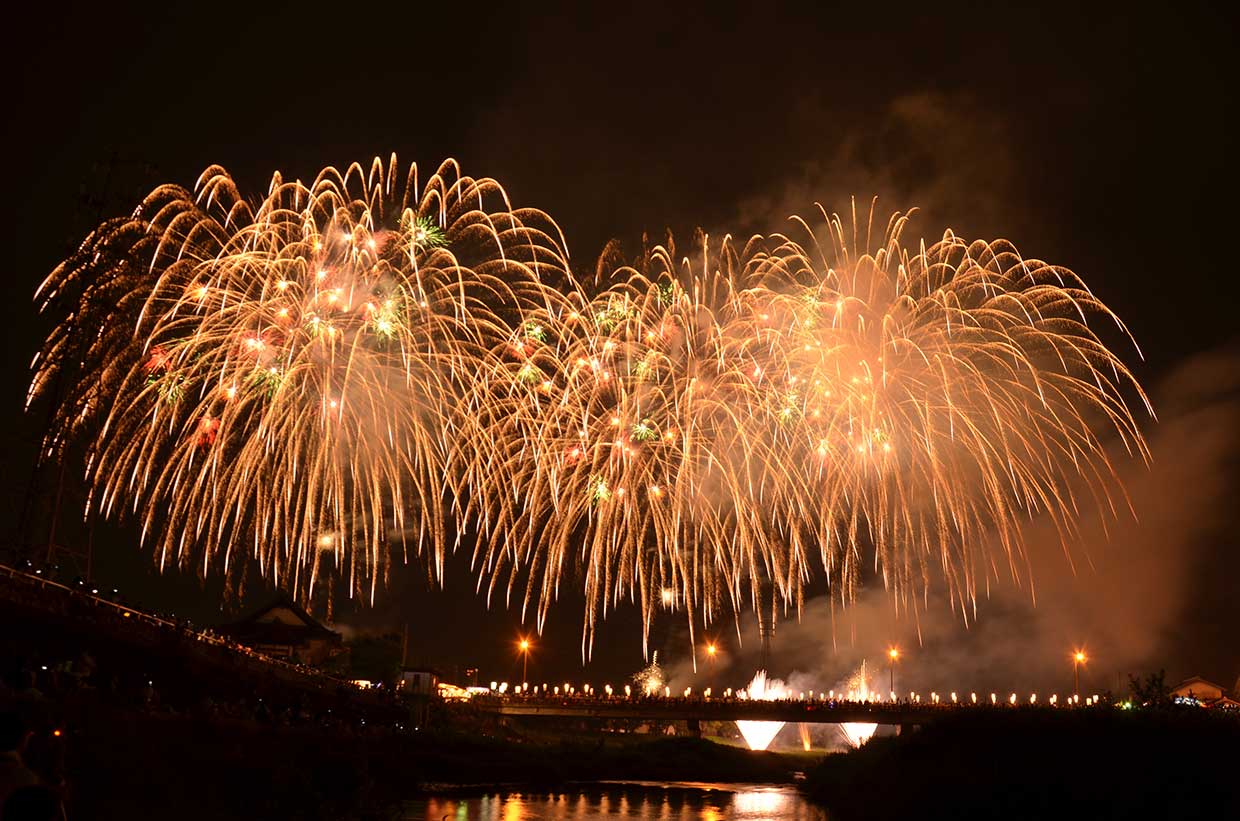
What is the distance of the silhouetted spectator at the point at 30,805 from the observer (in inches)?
328

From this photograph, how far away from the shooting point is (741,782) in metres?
85.8

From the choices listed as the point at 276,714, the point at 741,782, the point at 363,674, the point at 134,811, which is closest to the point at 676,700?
the point at 741,782

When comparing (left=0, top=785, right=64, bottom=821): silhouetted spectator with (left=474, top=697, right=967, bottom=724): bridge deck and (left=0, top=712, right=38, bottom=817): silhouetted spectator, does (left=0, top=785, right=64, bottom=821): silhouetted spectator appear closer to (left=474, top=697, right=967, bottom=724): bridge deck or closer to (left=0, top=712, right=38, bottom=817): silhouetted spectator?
(left=0, top=712, right=38, bottom=817): silhouetted spectator

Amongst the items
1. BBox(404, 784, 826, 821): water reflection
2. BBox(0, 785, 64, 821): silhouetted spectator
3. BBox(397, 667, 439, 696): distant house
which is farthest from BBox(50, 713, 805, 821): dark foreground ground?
BBox(0, 785, 64, 821): silhouetted spectator

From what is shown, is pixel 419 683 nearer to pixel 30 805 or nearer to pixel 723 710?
pixel 723 710

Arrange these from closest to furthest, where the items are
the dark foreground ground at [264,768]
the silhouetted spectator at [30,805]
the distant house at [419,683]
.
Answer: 1. the silhouetted spectator at [30,805]
2. the dark foreground ground at [264,768]
3. the distant house at [419,683]

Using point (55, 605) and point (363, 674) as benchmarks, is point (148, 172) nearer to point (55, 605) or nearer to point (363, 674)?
point (55, 605)

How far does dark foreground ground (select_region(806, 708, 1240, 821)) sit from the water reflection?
10.4m

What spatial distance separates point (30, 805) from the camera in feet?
27.5

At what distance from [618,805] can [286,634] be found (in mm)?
43387

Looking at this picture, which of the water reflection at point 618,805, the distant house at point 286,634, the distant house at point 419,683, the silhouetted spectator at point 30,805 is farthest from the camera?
the distant house at point 286,634

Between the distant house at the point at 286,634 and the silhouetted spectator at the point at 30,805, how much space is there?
82.8 m

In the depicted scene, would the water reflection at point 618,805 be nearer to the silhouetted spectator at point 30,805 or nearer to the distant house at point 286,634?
the distant house at point 286,634

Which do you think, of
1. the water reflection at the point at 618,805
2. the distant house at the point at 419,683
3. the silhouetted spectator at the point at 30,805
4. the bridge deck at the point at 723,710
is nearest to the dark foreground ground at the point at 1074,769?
the water reflection at the point at 618,805
